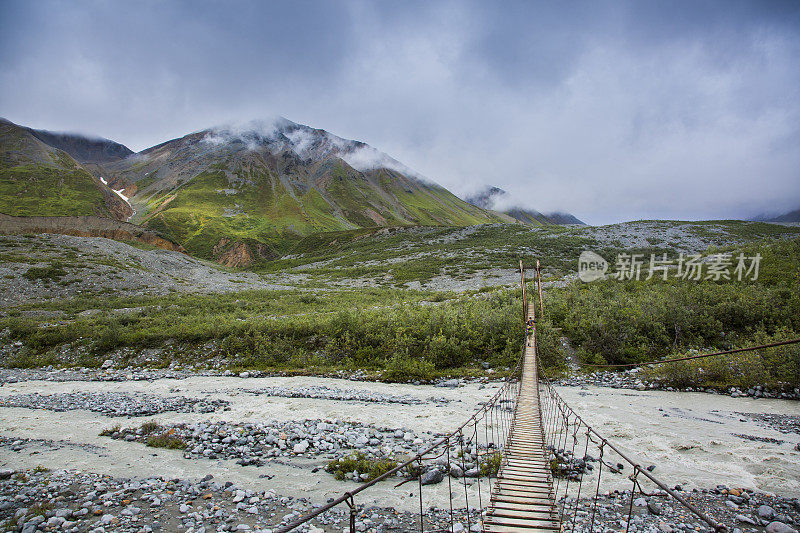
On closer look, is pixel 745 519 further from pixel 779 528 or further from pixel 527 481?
pixel 527 481

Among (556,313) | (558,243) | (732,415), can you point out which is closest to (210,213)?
(558,243)

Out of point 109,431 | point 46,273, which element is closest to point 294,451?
point 109,431

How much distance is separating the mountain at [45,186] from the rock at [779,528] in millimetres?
165326

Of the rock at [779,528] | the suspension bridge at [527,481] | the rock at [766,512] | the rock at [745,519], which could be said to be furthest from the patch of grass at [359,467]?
the rock at [766,512]

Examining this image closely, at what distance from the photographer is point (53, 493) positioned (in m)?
6.89

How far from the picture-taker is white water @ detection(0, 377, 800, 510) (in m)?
7.77

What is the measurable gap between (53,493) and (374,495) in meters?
6.44

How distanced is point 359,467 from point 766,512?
8004mm

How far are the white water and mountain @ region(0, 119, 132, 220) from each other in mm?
149695

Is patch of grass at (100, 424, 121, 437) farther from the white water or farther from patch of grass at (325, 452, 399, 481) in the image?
patch of grass at (325, 452, 399, 481)

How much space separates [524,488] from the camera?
6508 millimetres

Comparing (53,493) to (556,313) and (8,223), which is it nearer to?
(556,313)

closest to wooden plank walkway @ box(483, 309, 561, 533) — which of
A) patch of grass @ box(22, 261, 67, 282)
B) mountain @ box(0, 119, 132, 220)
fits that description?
patch of grass @ box(22, 261, 67, 282)

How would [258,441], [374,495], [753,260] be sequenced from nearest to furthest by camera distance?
1. [374,495]
2. [258,441]
3. [753,260]
